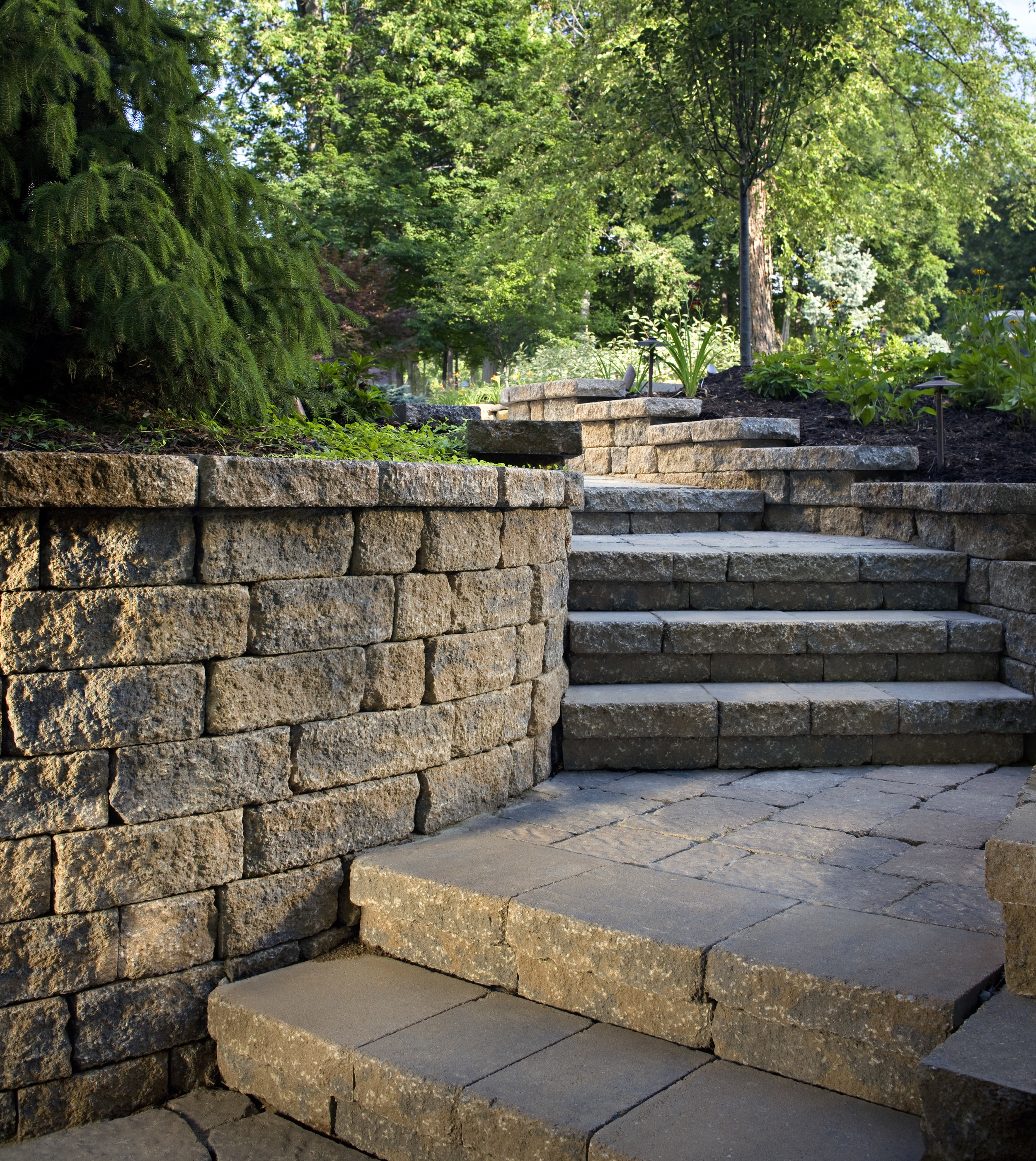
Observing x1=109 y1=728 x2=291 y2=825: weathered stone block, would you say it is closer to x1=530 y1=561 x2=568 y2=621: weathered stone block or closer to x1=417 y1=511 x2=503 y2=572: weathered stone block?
x1=417 y1=511 x2=503 y2=572: weathered stone block

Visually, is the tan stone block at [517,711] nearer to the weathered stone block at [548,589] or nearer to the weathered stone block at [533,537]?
the weathered stone block at [548,589]

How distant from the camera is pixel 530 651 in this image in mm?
3969

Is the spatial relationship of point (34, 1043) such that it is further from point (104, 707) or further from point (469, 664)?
point (469, 664)

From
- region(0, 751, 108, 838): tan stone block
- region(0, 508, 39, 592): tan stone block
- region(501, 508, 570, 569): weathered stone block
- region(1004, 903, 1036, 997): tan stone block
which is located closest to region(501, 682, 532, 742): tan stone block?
region(501, 508, 570, 569): weathered stone block

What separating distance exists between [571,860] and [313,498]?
1.41 meters

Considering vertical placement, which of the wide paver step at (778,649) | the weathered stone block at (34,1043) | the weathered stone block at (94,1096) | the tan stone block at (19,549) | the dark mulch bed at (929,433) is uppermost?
the dark mulch bed at (929,433)

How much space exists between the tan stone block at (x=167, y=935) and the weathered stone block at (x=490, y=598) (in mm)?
1232

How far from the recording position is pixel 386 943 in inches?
126

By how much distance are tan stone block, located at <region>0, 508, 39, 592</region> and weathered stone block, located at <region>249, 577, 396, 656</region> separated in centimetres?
61

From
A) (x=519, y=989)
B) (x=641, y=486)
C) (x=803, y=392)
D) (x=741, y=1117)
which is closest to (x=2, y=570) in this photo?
(x=519, y=989)

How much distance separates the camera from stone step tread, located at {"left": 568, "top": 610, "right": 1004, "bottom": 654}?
Result: 4621 mm

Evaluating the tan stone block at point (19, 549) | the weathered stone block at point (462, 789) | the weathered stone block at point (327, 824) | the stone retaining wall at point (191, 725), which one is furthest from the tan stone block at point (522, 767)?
the tan stone block at point (19, 549)

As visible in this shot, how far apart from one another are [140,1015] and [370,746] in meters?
1.03

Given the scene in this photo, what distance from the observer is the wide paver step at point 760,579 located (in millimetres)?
5035
